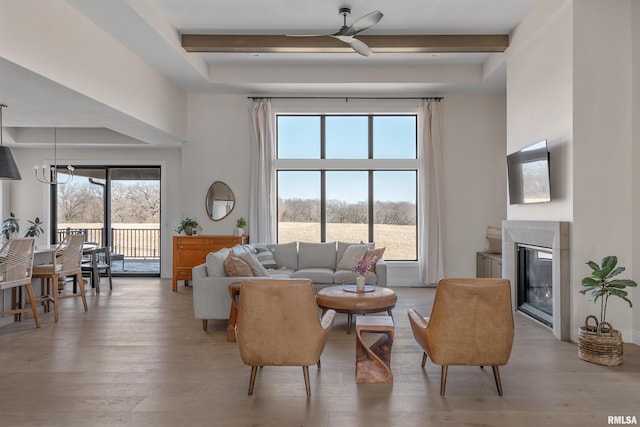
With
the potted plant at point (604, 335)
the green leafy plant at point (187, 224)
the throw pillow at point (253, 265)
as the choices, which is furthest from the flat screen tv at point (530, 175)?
the green leafy plant at point (187, 224)

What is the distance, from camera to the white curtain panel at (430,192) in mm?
7445

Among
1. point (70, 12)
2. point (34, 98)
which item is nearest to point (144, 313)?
point (34, 98)

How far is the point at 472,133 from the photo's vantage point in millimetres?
7641

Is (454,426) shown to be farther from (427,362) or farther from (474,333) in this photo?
(427,362)

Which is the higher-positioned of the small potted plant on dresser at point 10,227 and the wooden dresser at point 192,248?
the small potted plant on dresser at point 10,227

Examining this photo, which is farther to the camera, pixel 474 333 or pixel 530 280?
pixel 530 280

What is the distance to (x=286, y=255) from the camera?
6.74 meters

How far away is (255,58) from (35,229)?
18.2 feet

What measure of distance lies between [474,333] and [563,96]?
9.67 feet

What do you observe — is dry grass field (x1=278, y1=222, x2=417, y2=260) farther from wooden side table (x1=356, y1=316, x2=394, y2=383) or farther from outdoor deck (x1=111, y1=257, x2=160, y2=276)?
wooden side table (x1=356, y1=316, x2=394, y2=383)

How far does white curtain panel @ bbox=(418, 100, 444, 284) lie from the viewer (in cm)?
745

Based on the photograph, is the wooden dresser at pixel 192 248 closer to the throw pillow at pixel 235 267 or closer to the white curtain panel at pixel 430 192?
the throw pillow at pixel 235 267

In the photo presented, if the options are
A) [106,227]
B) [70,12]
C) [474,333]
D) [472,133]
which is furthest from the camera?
[106,227]

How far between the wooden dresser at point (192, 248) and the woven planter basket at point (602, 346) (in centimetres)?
507
